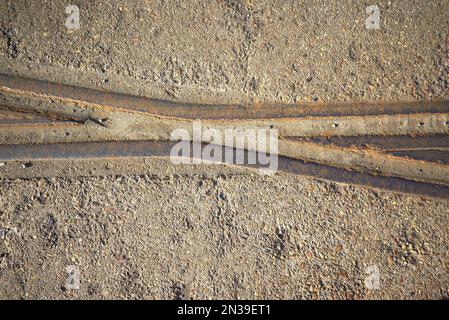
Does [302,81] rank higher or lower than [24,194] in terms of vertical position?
higher

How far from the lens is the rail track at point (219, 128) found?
3.02 m

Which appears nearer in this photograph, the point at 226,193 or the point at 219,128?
the point at 226,193

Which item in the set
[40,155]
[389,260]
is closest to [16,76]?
[40,155]

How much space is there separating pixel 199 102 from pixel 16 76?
58.3 inches

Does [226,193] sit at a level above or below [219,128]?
below

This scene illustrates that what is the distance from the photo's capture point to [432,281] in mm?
2801

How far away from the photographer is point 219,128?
3.06 meters

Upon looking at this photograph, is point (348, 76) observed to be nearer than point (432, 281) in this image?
No

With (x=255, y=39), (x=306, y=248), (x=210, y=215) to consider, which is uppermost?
(x=255, y=39)

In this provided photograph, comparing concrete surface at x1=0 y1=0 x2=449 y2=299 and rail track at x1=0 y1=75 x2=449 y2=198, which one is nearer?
concrete surface at x1=0 y1=0 x2=449 y2=299

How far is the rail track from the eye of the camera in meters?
3.02

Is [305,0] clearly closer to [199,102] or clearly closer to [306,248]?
[199,102]

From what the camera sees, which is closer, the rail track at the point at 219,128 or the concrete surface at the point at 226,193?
the concrete surface at the point at 226,193
